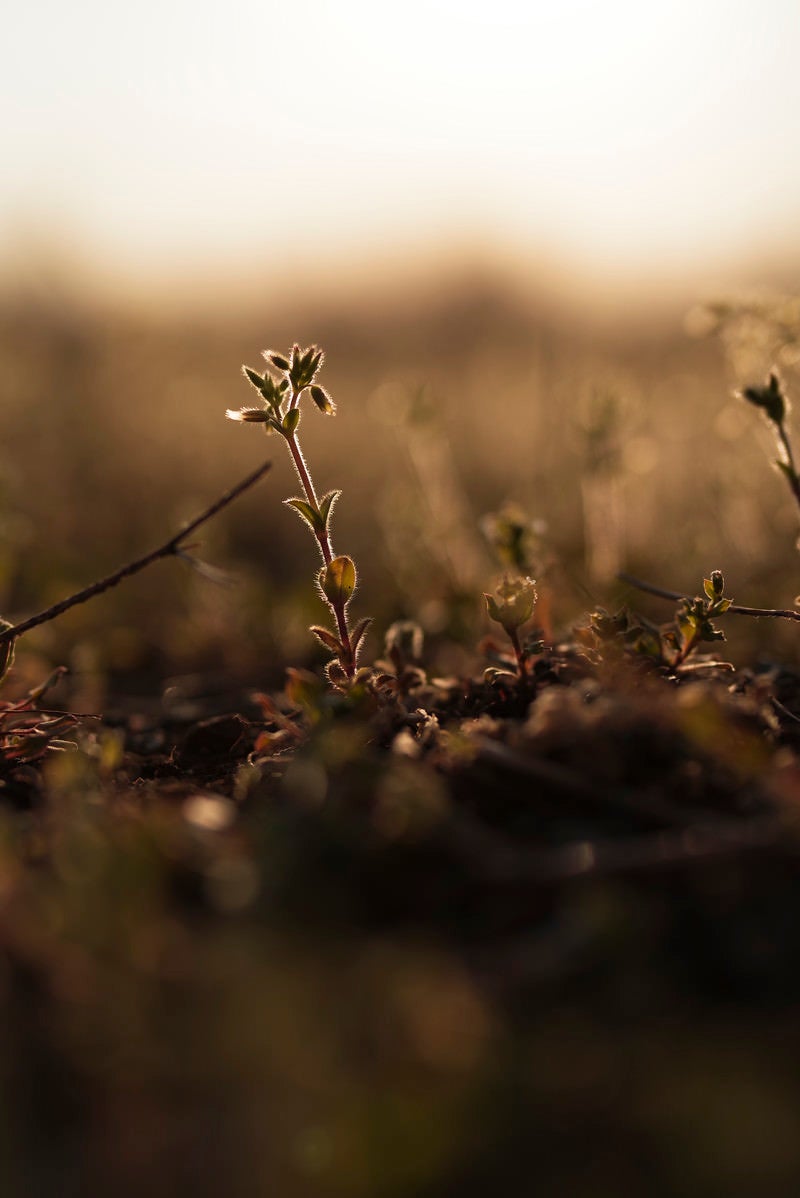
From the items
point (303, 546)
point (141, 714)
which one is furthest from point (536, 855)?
point (303, 546)

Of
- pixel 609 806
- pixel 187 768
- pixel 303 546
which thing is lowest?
pixel 303 546

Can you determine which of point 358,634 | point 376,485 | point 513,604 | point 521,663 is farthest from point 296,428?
point 376,485

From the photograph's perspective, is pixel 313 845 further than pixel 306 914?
Yes

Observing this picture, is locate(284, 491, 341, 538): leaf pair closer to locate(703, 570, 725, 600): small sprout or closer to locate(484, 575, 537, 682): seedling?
locate(484, 575, 537, 682): seedling

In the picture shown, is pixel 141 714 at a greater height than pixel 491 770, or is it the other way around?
pixel 491 770

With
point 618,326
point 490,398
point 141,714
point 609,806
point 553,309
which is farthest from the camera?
point 553,309

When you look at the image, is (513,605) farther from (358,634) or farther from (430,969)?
(430,969)

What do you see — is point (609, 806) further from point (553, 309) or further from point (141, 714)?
point (553, 309)

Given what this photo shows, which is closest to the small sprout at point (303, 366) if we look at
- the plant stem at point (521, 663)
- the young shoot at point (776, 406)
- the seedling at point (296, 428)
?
the seedling at point (296, 428)
